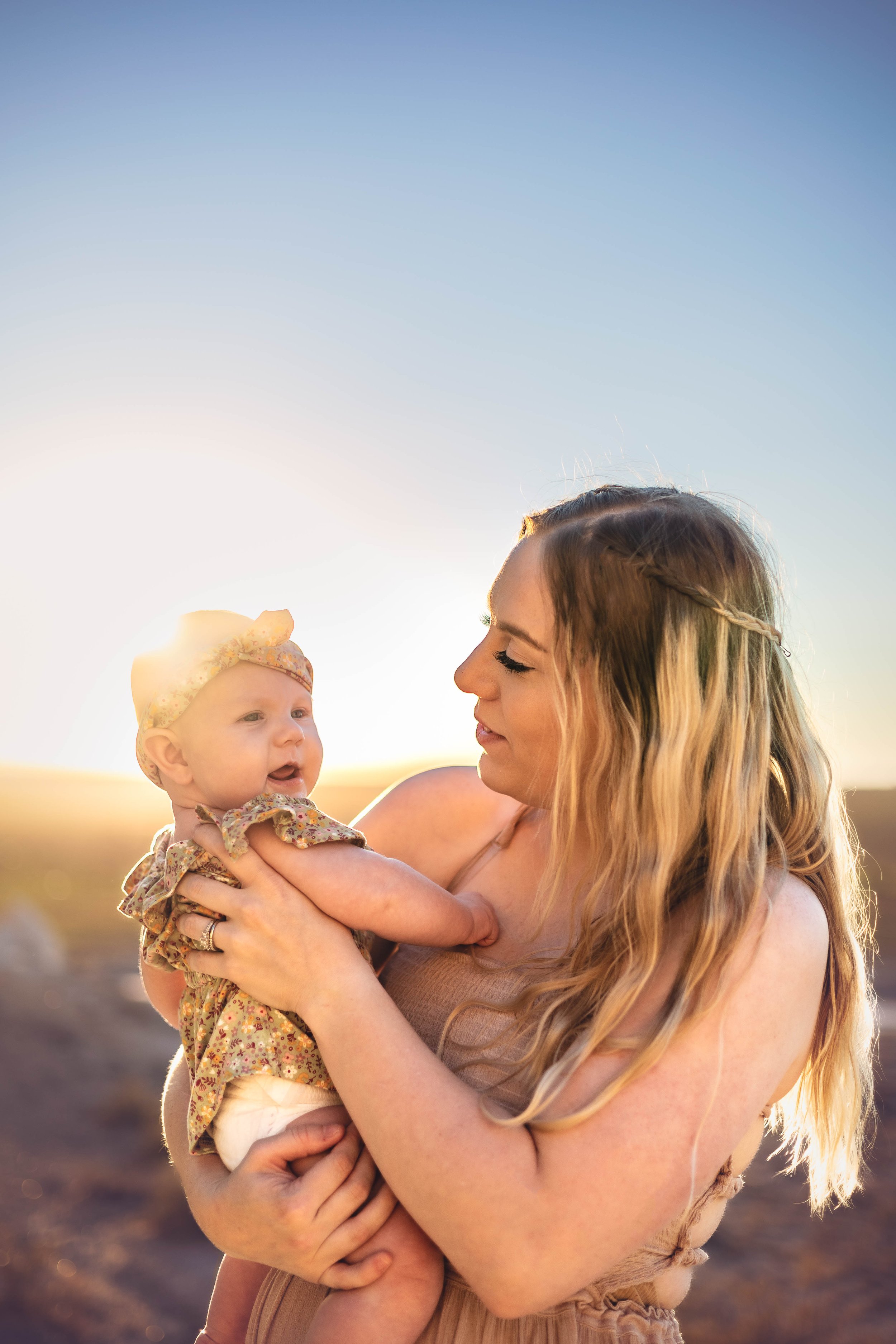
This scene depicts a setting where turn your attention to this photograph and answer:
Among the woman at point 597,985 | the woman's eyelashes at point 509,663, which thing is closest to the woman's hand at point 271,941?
the woman at point 597,985

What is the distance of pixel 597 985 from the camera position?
171 cm

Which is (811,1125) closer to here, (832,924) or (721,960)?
(832,924)

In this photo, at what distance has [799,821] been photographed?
1.89 metres

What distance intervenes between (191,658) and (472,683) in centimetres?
69

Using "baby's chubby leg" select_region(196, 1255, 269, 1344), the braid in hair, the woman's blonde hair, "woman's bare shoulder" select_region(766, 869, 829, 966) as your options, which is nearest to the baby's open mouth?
the woman's blonde hair

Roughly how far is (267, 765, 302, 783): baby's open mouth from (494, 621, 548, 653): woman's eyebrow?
63 cm

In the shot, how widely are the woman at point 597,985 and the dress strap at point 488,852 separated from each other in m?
0.04

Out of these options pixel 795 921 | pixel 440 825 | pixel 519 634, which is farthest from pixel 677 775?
pixel 440 825

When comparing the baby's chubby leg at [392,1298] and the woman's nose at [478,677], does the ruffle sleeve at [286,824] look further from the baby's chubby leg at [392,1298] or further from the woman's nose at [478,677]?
the baby's chubby leg at [392,1298]

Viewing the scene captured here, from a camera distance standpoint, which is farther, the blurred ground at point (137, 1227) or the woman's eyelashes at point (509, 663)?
the blurred ground at point (137, 1227)

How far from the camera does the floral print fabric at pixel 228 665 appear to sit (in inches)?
85.7

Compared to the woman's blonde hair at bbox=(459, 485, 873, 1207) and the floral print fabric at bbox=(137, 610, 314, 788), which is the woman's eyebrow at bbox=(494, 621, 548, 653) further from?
the floral print fabric at bbox=(137, 610, 314, 788)

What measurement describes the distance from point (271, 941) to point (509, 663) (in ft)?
2.60

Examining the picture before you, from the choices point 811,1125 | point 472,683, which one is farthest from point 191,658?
point 811,1125
